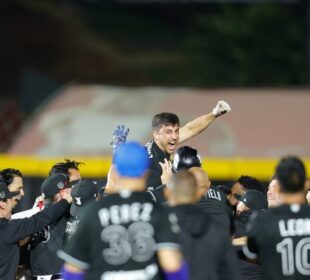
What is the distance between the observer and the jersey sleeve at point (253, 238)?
8.70 metres

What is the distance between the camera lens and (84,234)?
27.0 feet

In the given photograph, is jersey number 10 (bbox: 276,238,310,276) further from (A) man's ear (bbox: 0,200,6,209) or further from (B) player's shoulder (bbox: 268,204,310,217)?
(A) man's ear (bbox: 0,200,6,209)

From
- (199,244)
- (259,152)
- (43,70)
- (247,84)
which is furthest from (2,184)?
(43,70)

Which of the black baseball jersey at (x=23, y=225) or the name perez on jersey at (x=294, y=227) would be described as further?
the black baseball jersey at (x=23, y=225)

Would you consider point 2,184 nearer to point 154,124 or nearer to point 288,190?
point 154,124

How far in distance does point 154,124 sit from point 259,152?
524 inches

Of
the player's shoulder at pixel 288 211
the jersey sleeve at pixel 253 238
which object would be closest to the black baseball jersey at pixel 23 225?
the jersey sleeve at pixel 253 238

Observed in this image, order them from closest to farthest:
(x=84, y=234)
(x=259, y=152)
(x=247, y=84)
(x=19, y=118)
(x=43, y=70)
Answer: (x=84, y=234) → (x=259, y=152) → (x=19, y=118) → (x=247, y=84) → (x=43, y=70)

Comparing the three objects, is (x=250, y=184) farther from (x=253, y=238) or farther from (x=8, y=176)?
(x=253, y=238)

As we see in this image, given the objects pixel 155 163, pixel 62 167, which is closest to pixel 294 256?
pixel 155 163

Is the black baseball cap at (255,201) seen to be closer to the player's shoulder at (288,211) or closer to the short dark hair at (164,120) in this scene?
the short dark hair at (164,120)

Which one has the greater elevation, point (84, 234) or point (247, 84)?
point (247, 84)

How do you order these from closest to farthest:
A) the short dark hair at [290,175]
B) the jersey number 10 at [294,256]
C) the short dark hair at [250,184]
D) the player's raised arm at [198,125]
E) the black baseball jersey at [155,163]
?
the short dark hair at [290,175], the jersey number 10 at [294,256], the black baseball jersey at [155,163], the player's raised arm at [198,125], the short dark hair at [250,184]

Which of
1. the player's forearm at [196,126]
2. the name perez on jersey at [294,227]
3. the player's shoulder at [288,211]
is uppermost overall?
the player's forearm at [196,126]
